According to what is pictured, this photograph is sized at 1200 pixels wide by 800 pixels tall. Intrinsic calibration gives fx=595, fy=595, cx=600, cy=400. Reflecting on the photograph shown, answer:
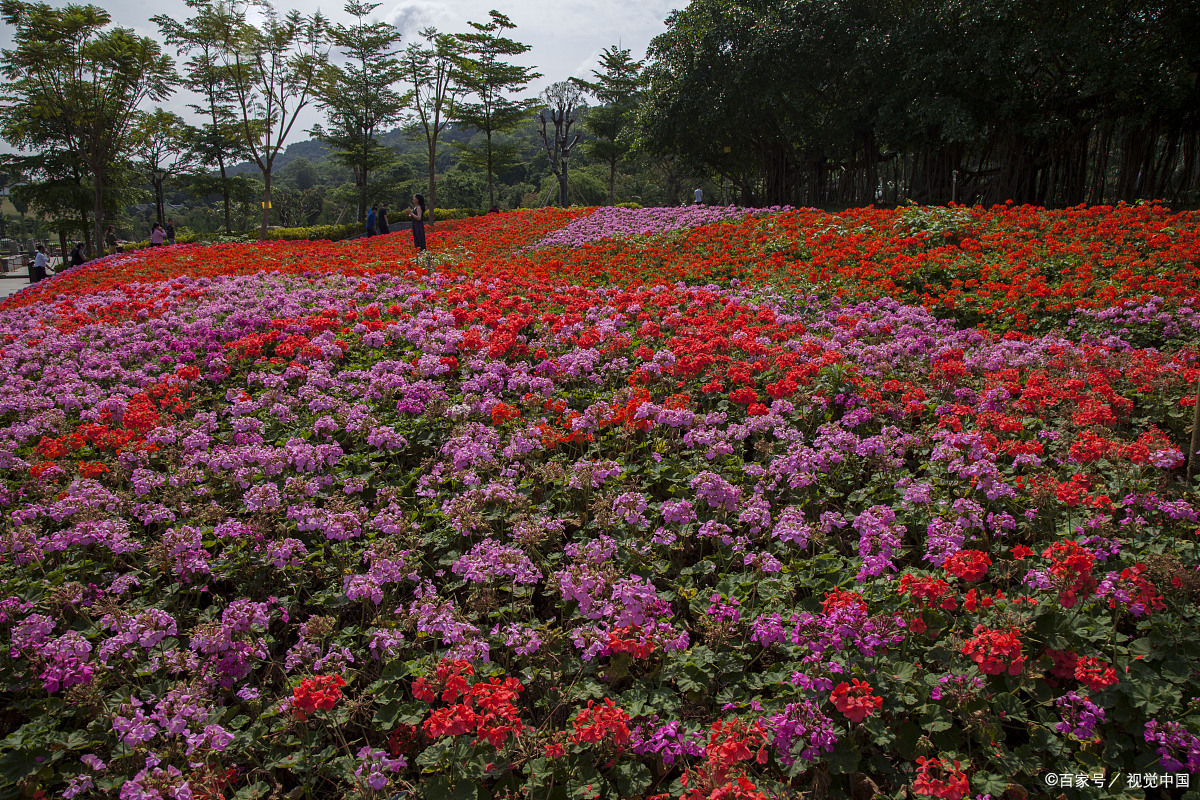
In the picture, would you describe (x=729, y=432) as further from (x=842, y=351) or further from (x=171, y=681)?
(x=171, y=681)

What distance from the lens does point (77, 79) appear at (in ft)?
94.0

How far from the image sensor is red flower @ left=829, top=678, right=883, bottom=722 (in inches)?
99.8

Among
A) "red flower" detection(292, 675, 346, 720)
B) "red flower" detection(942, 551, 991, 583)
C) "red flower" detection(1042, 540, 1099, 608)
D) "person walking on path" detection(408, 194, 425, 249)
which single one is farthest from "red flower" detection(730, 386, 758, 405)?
"person walking on path" detection(408, 194, 425, 249)

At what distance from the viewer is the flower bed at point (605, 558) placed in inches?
107

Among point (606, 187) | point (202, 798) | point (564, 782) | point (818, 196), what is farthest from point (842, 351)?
point (606, 187)

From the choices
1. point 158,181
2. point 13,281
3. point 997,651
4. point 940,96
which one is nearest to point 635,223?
point 940,96

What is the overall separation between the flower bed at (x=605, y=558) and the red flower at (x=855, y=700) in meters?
0.02

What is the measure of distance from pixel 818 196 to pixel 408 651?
29.9 m

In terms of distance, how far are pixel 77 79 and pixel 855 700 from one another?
40591mm

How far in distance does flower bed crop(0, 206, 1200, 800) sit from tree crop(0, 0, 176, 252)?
1212 inches

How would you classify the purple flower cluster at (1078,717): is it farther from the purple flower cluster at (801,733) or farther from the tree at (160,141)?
Result: the tree at (160,141)

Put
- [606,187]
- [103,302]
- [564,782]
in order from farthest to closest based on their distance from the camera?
[606,187]
[103,302]
[564,782]

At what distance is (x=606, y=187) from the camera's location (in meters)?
72.0

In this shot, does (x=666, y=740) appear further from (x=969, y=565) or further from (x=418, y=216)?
(x=418, y=216)
